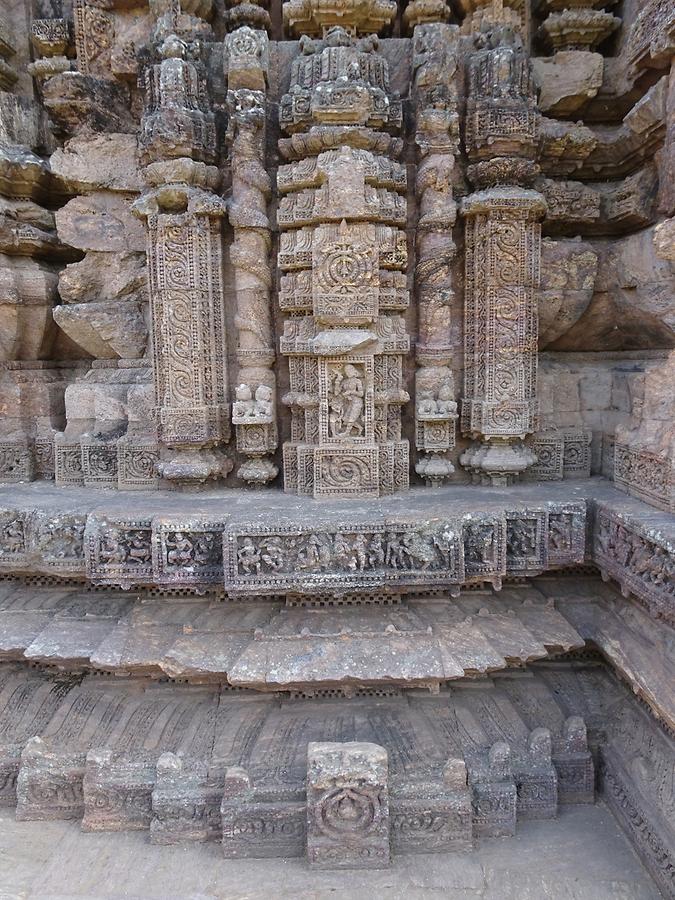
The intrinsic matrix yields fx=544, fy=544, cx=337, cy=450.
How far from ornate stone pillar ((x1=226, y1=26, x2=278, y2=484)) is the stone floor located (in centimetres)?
288

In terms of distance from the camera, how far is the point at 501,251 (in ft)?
15.5

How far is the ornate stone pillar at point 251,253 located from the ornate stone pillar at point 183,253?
19 cm

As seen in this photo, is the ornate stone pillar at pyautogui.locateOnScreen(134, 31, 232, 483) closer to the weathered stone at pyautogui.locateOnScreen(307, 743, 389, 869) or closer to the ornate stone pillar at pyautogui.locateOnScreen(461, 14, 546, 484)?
the ornate stone pillar at pyautogui.locateOnScreen(461, 14, 546, 484)

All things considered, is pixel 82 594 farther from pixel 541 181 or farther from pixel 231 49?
pixel 541 181

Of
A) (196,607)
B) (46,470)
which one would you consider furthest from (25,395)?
(196,607)

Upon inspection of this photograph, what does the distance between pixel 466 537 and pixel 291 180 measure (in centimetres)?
329

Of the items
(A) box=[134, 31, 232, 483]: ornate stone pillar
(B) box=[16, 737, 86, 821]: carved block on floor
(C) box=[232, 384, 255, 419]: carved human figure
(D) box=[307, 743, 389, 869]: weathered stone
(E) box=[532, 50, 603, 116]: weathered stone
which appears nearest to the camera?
(D) box=[307, 743, 389, 869]: weathered stone

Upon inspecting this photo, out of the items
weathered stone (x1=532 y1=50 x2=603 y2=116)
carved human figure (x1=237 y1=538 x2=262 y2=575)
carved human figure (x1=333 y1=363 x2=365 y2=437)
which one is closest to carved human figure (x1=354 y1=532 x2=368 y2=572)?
carved human figure (x1=237 y1=538 x2=262 y2=575)

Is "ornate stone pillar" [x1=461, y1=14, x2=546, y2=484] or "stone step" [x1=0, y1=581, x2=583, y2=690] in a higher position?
"ornate stone pillar" [x1=461, y1=14, x2=546, y2=484]

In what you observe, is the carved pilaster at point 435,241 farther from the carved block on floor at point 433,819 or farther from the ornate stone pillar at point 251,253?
the carved block on floor at point 433,819

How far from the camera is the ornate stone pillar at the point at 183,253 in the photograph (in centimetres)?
459

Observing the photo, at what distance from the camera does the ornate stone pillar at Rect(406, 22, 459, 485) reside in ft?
15.3

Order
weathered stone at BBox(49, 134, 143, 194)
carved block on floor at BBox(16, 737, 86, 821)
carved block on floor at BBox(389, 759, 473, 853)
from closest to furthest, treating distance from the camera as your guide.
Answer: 1. carved block on floor at BBox(389, 759, 473, 853)
2. carved block on floor at BBox(16, 737, 86, 821)
3. weathered stone at BBox(49, 134, 143, 194)

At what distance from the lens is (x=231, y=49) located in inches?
183
